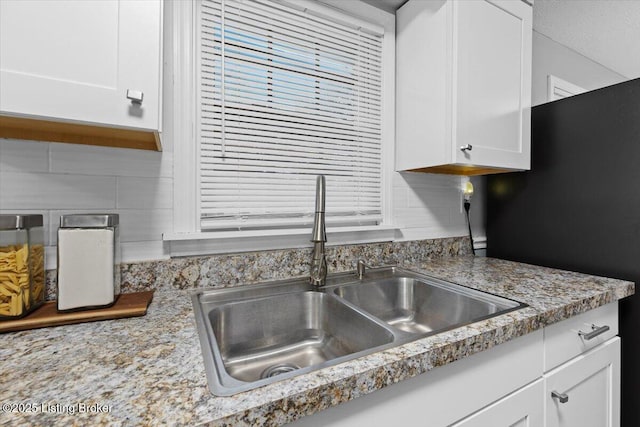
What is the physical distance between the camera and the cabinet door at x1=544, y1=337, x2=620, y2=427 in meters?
0.88

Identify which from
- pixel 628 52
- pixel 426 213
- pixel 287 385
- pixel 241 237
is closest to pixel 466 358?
pixel 287 385

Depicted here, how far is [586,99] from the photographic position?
50.8 inches

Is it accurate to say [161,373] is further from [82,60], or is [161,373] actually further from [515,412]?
[515,412]

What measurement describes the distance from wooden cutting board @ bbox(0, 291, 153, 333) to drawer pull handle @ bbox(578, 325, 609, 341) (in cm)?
135

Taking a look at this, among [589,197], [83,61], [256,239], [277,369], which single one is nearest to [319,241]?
[256,239]

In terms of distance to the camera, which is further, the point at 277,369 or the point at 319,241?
the point at 319,241

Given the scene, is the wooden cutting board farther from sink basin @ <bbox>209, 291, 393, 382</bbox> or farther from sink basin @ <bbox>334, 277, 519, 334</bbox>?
sink basin @ <bbox>334, 277, 519, 334</bbox>

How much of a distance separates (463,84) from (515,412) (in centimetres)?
114

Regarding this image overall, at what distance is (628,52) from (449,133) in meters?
2.25

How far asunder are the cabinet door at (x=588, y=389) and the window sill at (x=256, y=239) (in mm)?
797

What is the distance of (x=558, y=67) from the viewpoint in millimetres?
2094

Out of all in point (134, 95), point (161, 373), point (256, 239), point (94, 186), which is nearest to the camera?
point (161, 373)

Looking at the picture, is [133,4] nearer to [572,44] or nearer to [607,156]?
[607,156]

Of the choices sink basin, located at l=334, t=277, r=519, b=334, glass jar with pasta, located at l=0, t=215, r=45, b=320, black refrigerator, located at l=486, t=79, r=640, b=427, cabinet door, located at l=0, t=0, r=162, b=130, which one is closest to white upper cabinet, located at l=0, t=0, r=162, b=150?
cabinet door, located at l=0, t=0, r=162, b=130
